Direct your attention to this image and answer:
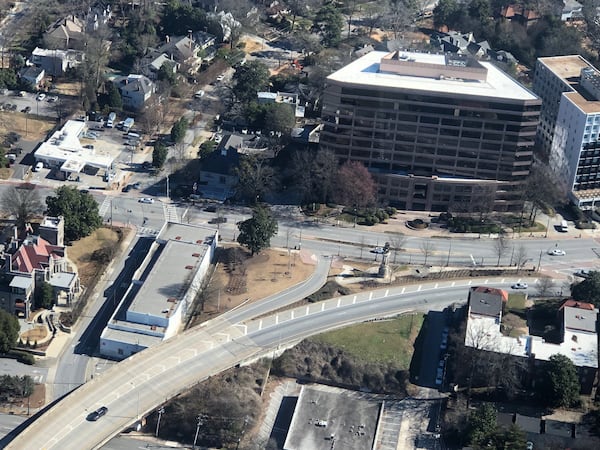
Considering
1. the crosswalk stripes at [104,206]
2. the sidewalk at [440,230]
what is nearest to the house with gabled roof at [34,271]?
the crosswalk stripes at [104,206]

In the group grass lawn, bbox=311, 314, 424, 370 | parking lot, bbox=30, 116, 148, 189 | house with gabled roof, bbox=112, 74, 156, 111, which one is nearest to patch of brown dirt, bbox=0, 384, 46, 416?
grass lawn, bbox=311, 314, 424, 370

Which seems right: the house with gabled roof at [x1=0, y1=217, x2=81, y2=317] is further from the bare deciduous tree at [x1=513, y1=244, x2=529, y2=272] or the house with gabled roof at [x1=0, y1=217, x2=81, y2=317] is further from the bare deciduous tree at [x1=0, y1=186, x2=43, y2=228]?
the bare deciduous tree at [x1=513, y1=244, x2=529, y2=272]

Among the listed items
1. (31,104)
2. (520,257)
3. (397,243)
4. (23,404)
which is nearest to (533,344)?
(520,257)

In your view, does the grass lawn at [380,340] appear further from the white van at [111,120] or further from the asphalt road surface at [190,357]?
the white van at [111,120]

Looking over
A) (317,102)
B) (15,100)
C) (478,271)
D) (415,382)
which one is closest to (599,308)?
(478,271)

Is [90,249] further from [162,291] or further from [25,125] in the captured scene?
[25,125]

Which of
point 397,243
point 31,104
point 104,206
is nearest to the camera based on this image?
point 397,243
